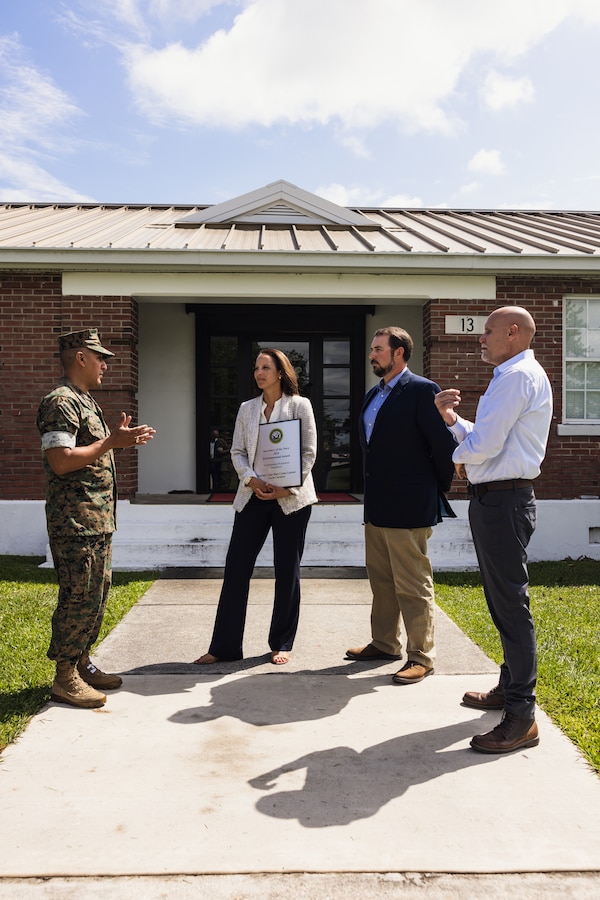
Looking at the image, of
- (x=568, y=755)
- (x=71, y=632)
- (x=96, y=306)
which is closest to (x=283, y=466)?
(x=71, y=632)

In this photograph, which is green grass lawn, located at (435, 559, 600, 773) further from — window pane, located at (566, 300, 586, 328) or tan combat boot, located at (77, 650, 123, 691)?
window pane, located at (566, 300, 586, 328)

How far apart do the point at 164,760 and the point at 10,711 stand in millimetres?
1062

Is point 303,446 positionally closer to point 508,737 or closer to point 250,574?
point 250,574

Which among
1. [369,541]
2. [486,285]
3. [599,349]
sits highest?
[486,285]

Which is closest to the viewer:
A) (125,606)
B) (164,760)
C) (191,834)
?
(191,834)

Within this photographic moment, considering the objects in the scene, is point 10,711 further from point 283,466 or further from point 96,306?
point 96,306

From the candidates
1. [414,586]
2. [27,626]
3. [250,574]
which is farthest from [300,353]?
[414,586]

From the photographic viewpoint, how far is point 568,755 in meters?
3.39

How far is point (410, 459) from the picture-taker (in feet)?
14.8

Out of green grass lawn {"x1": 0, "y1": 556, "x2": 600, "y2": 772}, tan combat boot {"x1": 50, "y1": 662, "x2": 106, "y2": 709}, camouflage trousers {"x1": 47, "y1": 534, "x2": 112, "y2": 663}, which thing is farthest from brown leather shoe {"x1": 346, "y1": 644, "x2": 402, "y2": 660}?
camouflage trousers {"x1": 47, "y1": 534, "x2": 112, "y2": 663}

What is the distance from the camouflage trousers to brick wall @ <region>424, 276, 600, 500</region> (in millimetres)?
5728

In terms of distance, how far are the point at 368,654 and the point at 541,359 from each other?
535 centimetres

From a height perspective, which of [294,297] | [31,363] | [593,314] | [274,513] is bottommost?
[274,513]

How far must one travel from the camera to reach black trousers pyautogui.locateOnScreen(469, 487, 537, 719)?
3428 mm
